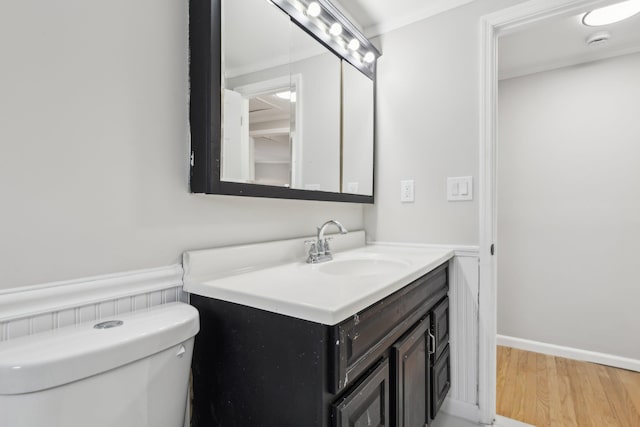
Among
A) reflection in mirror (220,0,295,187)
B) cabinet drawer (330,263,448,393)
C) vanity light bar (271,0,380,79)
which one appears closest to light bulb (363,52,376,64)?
vanity light bar (271,0,380,79)

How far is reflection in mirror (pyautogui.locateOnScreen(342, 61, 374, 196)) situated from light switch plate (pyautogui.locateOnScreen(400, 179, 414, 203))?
17cm

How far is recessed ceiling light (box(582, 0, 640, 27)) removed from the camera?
1.68 metres

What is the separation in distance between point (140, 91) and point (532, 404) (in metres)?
2.29

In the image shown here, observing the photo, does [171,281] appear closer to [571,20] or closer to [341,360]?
[341,360]

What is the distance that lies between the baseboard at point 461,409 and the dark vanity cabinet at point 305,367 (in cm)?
60

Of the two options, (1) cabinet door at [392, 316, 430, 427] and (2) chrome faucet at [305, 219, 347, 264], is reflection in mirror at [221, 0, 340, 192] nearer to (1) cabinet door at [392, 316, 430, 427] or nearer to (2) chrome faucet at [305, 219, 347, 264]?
(2) chrome faucet at [305, 219, 347, 264]

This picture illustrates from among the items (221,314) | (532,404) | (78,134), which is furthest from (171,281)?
(532,404)

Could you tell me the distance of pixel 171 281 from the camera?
97cm

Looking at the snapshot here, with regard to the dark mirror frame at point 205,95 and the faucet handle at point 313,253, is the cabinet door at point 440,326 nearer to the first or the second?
the faucet handle at point 313,253

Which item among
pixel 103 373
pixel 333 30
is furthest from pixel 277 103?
pixel 103 373

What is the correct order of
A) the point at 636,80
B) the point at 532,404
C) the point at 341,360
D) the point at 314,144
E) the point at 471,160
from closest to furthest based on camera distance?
the point at 341,360
the point at 314,144
the point at 471,160
the point at 532,404
the point at 636,80

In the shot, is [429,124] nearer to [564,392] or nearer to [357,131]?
[357,131]

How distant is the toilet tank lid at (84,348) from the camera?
0.57 meters

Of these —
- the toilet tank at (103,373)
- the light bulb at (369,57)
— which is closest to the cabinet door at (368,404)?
the toilet tank at (103,373)
